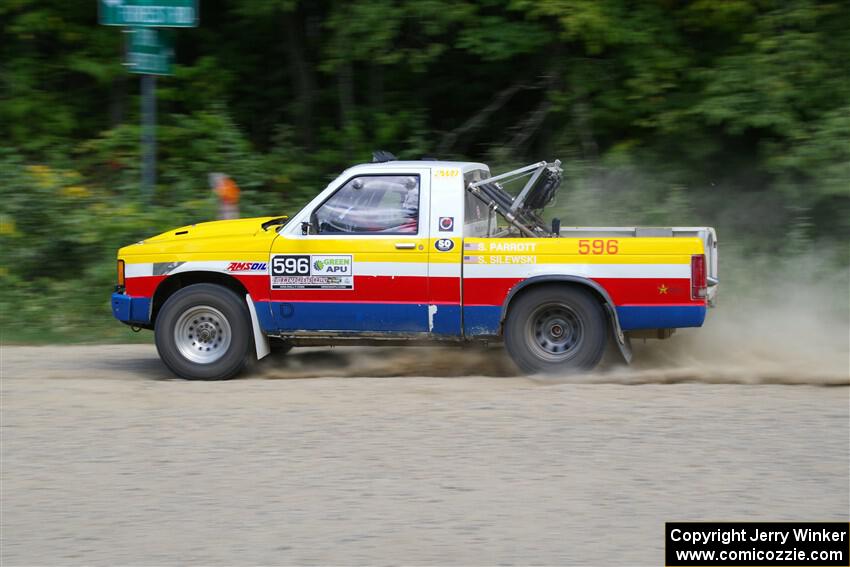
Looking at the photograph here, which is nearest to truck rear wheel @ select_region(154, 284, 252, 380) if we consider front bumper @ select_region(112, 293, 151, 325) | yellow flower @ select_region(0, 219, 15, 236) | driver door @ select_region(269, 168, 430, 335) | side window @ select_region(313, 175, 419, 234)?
front bumper @ select_region(112, 293, 151, 325)

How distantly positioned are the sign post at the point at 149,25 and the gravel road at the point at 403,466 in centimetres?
466

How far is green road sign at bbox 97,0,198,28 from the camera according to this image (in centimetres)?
1212

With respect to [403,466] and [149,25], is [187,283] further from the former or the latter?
[149,25]

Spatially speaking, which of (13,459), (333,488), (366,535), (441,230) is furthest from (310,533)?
(441,230)

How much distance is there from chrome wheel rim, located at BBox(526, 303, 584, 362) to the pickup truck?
0.5 inches

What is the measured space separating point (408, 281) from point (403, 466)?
2614 mm

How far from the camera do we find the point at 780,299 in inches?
453

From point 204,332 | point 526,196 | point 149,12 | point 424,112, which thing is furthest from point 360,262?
point 424,112

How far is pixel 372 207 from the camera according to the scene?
8992 millimetres

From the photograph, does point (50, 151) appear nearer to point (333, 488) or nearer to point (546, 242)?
point (546, 242)

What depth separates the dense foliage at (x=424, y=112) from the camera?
13.3m

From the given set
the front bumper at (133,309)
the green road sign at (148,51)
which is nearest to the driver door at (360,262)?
the front bumper at (133,309)

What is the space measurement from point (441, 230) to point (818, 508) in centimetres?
401

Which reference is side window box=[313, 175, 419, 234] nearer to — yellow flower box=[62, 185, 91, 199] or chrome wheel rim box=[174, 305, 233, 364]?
chrome wheel rim box=[174, 305, 233, 364]
